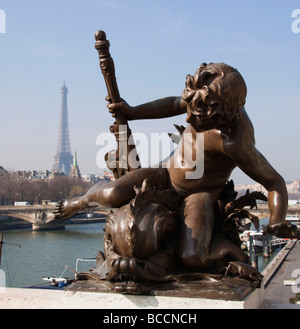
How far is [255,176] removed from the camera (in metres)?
3.58

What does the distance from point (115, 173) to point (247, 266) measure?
1.42 metres

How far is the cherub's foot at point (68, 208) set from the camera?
414 centimetres

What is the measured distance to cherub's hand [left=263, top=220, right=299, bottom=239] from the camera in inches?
136

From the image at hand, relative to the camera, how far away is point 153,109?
421cm

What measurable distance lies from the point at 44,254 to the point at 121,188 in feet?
83.8

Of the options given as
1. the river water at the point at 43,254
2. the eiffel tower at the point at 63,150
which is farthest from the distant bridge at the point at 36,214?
the eiffel tower at the point at 63,150

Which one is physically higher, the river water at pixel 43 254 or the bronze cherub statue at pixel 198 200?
the bronze cherub statue at pixel 198 200

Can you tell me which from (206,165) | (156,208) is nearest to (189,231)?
(156,208)

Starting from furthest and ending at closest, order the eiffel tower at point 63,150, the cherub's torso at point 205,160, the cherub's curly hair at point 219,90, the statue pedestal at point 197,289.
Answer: the eiffel tower at point 63,150 → the cherub's torso at point 205,160 → the cherub's curly hair at point 219,90 → the statue pedestal at point 197,289

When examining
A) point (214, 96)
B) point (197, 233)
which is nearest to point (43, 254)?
point (197, 233)

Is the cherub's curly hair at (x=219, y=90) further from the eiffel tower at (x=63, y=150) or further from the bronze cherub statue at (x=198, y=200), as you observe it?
the eiffel tower at (x=63, y=150)
